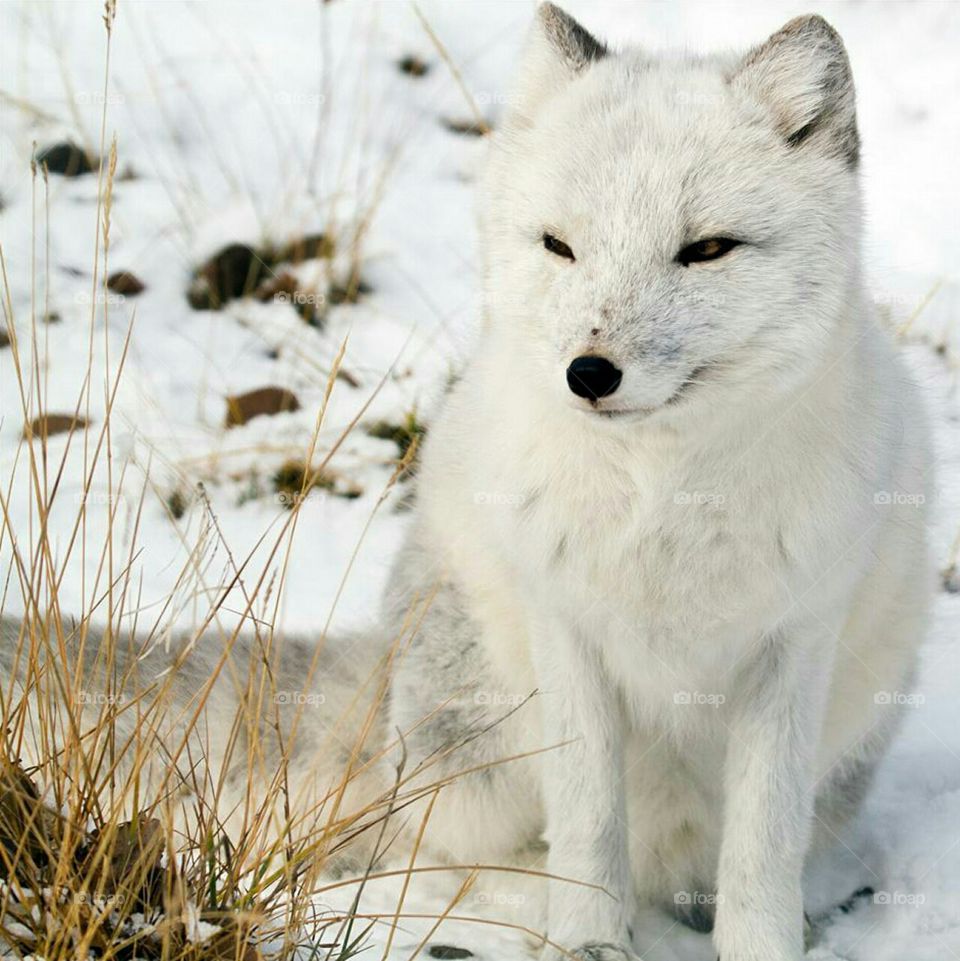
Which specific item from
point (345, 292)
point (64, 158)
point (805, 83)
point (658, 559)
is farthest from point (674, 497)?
point (64, 158)

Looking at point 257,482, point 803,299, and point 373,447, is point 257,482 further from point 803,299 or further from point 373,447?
point 803,299

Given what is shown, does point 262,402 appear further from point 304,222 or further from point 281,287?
point 304,222

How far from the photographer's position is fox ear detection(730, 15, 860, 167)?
2.82 metres

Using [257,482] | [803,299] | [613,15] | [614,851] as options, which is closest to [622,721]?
[614,851]

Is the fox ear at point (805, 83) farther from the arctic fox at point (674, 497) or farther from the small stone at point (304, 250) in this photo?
the small stone at point (304, 250)

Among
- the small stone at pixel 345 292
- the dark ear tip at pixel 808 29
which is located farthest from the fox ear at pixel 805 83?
the small stone at pixel 345 292

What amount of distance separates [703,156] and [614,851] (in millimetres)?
1560

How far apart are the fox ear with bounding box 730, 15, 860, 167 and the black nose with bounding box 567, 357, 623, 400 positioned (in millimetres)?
699

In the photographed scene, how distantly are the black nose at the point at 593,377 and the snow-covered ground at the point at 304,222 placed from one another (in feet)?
5.83

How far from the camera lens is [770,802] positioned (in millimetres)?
3119

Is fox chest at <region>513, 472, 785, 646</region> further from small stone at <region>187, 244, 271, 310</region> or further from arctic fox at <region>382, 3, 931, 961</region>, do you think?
small stone at <region>187, 244, 271, 310</region>

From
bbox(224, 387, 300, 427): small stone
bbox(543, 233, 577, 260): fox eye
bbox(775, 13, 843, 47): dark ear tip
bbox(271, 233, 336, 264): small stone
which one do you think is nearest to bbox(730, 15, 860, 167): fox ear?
bbox(775, 13, 843, 47): dark ear tip

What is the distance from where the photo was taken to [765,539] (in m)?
2.91

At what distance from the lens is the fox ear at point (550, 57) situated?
3.07 m
